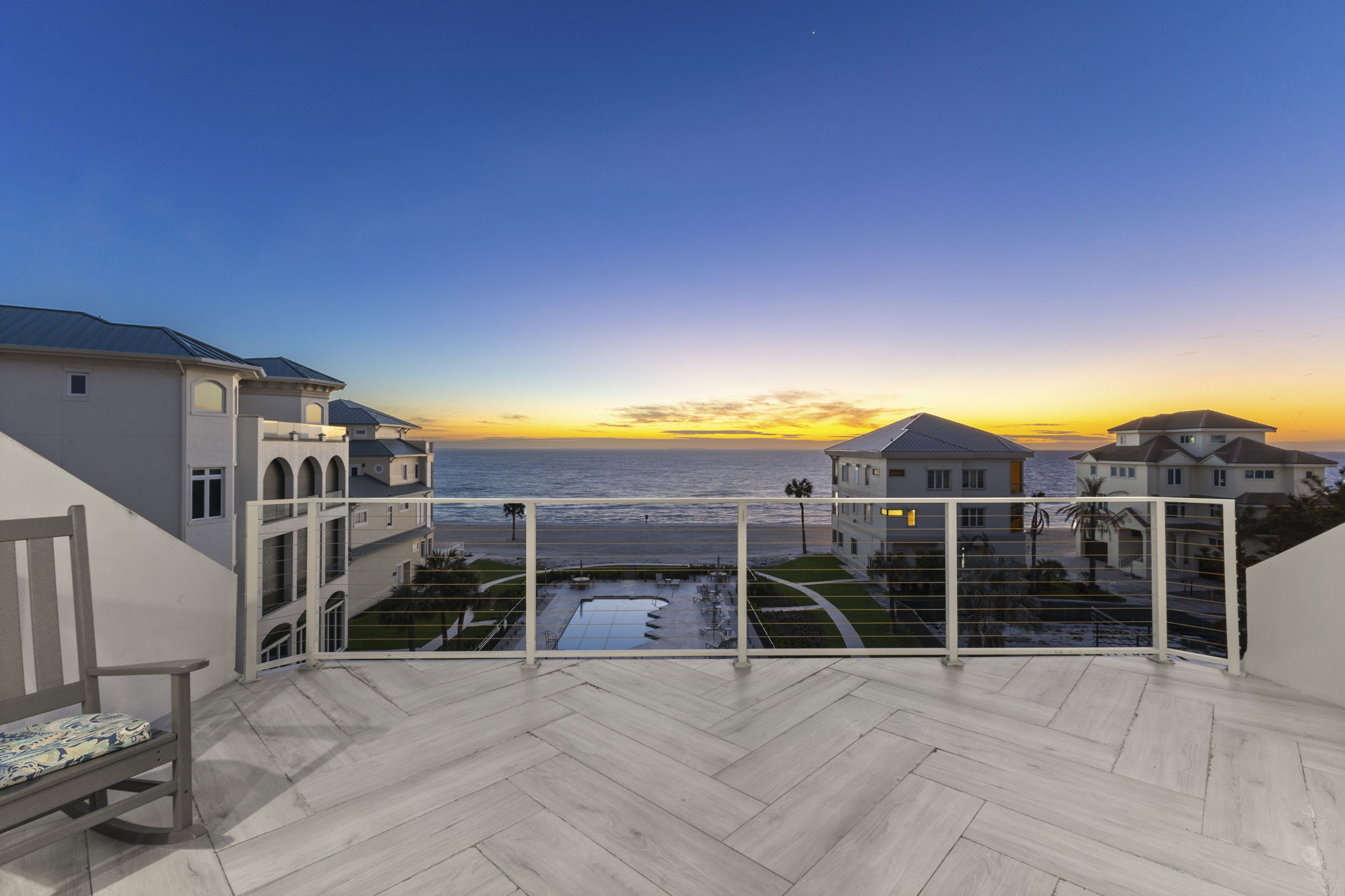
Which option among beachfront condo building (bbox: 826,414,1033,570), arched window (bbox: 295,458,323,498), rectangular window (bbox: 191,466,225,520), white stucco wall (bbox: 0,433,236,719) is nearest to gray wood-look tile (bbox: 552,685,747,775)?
white stucco wall (bbox: 0,433,236,719)

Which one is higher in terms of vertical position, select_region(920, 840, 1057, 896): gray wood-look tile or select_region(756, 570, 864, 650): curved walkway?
select_region(920, 840, 1057, 896): gray wood-look tile

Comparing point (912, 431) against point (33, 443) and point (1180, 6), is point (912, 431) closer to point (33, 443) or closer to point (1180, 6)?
point (1180, 6)

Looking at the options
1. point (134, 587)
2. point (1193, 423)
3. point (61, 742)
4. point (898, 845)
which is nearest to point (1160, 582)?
point (898, 845)

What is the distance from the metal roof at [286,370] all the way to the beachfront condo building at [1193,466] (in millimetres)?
25781

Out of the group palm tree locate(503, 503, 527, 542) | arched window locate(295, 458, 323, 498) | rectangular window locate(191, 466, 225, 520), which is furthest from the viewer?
palm tree locate(503, 503, 527, 542)

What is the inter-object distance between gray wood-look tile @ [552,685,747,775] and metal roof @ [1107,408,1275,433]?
27.4m

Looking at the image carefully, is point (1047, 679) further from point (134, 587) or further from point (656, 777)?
point (134, 587)

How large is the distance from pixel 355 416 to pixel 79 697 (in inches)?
910

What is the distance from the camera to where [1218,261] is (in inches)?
297

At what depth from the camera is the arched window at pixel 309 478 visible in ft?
47.4

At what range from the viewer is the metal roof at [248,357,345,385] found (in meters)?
16.3

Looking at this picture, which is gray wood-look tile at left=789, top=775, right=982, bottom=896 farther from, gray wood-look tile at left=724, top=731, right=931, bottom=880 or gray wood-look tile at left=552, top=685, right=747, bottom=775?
gray wood-look tile at left=552, top=685, right=747, bottom=775

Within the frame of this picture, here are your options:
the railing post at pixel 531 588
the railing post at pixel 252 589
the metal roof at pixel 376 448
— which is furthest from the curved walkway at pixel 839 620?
the metal roof at pixel 376 448

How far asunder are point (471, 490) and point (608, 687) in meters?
39.4
